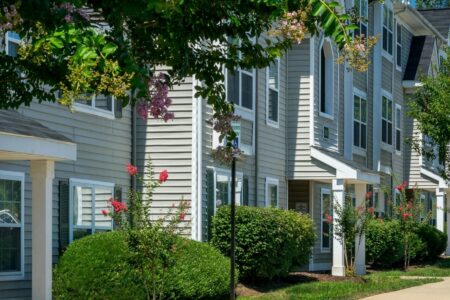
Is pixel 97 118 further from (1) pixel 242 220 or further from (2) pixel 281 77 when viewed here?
(2) pixel 281 77

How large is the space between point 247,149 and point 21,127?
10590 mm

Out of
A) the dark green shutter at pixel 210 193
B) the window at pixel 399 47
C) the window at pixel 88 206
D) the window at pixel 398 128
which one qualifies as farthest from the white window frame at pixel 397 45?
the window at pixel 88 206

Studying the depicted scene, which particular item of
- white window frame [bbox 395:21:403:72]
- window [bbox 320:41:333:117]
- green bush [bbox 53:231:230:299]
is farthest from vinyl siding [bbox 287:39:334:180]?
white window frame [bbox 395:21:403:72]

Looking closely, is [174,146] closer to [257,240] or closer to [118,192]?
[118,192]

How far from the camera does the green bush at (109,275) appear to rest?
16.5 m

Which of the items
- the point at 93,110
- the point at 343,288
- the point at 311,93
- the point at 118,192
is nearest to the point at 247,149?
the point at 311,93

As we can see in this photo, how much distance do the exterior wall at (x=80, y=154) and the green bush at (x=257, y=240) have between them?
226 centimetres

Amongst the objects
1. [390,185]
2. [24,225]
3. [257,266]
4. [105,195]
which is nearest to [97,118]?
[105,195]

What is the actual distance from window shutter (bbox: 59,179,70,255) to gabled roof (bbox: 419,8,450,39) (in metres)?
30.2

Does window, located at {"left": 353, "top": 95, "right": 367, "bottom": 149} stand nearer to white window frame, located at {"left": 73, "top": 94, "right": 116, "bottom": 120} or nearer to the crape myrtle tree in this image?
white window frame, located at {"left": 73, "top": 94, "right": 116, "bottom": 120}

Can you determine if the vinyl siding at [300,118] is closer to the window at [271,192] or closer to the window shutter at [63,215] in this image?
the window at [271,192]

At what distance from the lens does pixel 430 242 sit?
122 ft

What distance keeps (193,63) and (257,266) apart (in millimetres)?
12934

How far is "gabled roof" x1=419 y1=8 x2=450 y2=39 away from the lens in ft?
150
